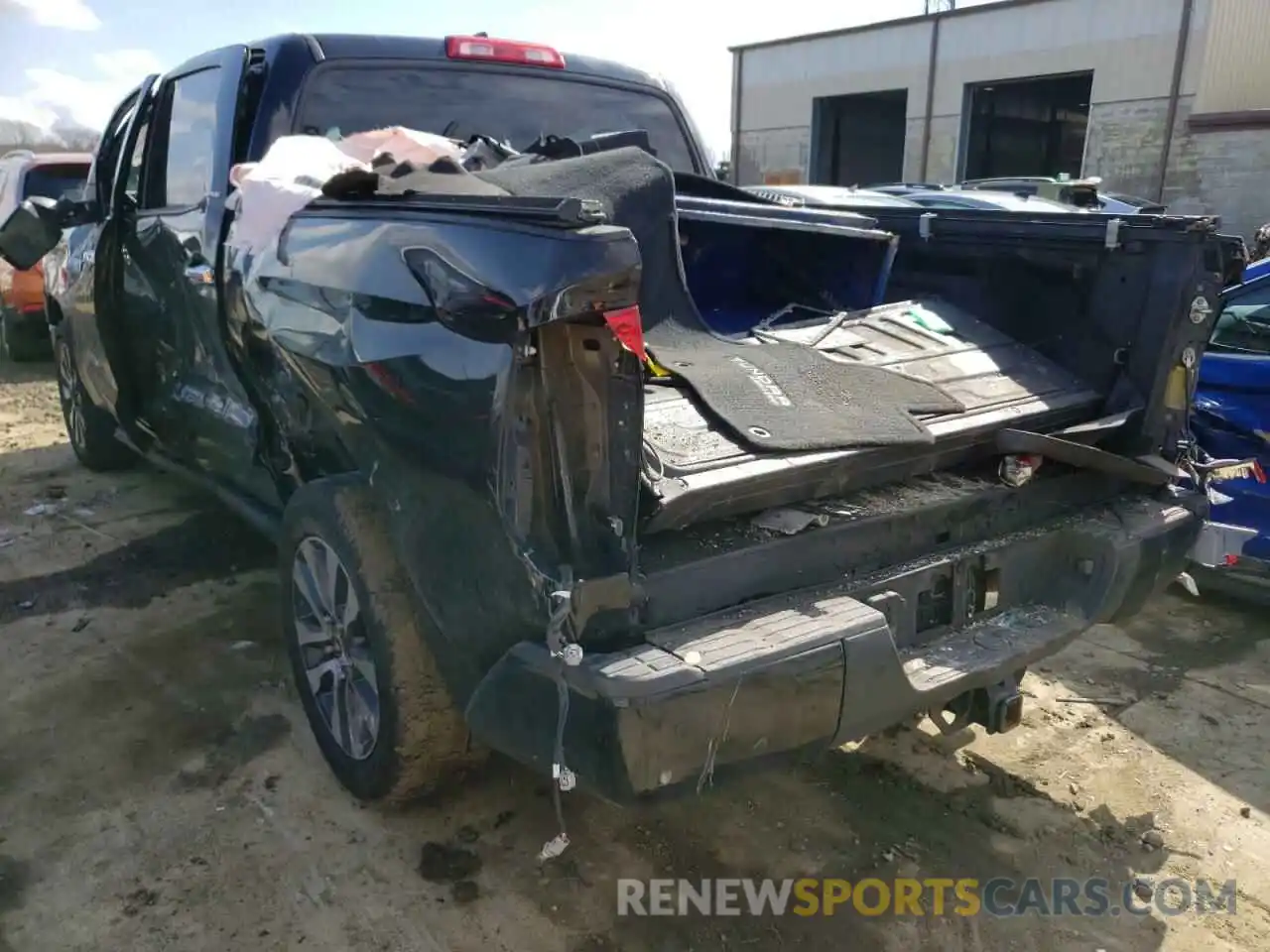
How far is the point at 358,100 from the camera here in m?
3.70

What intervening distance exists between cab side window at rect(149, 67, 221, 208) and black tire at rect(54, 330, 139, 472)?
69.5 inches

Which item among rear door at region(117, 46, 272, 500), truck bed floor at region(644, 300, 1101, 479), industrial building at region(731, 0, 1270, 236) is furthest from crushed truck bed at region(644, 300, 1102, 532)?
industrial building at region(731, 0, 1270, 236)

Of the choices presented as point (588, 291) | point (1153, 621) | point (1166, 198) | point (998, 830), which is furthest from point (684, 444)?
point (1166, 198)

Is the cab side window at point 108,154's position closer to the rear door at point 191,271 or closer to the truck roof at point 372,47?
the rear door at point 191,271

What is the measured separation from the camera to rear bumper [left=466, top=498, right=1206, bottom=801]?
6.45ft

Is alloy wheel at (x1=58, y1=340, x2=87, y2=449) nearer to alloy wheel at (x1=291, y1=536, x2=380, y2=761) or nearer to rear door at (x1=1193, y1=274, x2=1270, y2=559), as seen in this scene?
alloy wheel at (x1=291, y1=536, x2=380, y2=761)

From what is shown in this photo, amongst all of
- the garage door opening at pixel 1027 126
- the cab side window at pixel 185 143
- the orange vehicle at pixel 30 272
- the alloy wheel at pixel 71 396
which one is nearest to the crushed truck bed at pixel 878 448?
the cab side window at pixel 185 143

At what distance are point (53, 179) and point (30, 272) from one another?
3.28 ft

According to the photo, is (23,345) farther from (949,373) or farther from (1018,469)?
(1018,469)

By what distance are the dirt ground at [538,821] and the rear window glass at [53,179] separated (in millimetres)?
6958

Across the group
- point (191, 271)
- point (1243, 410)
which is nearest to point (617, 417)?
point (191, 271)

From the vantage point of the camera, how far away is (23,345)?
982cm

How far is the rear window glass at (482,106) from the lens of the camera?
3.65 meters

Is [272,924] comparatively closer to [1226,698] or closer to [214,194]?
[214,194]
